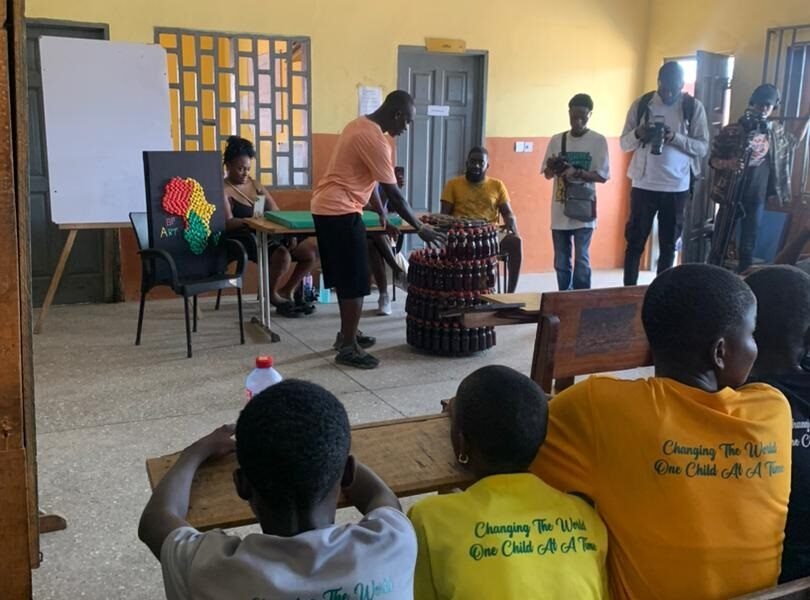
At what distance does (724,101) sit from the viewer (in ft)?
22.8

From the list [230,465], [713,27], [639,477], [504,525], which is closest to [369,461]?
[230,465]

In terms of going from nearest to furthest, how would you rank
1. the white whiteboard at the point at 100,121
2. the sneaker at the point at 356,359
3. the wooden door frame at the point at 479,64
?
the sneaker at the point at 356,359 → the white whiteboard at the point at 100,121 → the wooden door frame at the point at 479,64

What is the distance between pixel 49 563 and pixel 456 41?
5817 mm

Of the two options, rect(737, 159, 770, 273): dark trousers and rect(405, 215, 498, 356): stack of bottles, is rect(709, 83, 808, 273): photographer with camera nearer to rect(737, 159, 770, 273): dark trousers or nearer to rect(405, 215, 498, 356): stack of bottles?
rect(737, 159, 770, 273): dark trousers

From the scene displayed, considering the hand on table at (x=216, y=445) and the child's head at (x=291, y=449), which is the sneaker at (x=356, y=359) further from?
the child's head at (x=291, y=449)

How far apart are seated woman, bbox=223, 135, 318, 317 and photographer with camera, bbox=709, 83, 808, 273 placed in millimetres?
3038

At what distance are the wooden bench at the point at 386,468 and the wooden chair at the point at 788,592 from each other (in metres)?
0.55

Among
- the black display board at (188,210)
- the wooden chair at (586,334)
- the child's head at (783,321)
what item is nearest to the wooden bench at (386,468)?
the child's head at (783,321)

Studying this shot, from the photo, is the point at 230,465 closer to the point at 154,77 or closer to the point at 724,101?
the point at 154,77

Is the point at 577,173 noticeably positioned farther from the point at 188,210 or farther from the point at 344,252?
the point at 188,210

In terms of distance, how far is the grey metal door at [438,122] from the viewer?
7215mm

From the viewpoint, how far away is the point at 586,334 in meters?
2.79

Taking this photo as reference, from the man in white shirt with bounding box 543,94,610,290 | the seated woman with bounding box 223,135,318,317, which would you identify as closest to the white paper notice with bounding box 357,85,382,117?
the seated woman with bounding box 223,135,318,317

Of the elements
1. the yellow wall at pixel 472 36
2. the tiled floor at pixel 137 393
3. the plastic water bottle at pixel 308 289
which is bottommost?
the tiled floor at pixel 137 393
